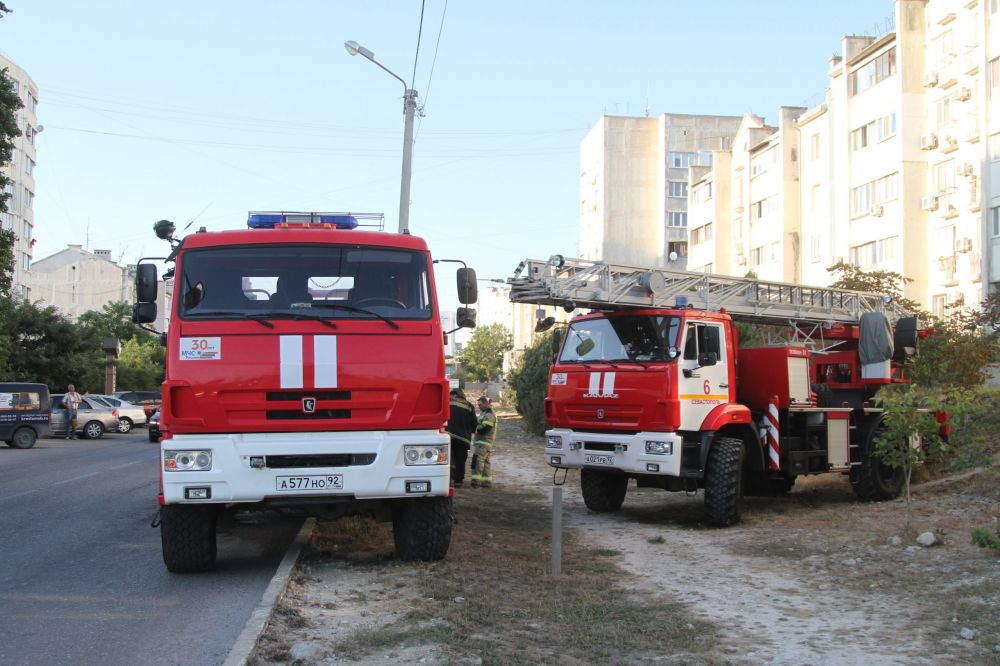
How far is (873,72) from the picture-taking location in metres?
40.3

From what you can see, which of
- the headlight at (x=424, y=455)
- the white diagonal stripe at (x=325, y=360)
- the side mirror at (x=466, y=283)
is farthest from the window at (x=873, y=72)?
the white diagonal stripe at (x=325, y=360)

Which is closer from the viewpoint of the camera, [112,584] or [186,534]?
[112,584]

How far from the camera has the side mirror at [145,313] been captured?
881 centimetres

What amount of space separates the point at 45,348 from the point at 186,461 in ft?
125

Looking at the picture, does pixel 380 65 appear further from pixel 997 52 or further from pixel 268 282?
pixel 997 52

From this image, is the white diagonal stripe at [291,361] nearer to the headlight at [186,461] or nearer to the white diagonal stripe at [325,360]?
the white diagonal stripe at [325,360]

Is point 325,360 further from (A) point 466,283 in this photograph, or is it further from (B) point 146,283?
(B) point 146,283

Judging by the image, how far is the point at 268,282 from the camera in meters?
8.61

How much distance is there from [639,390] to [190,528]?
5759 mm

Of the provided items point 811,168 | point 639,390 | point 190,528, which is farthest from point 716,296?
point 811,168

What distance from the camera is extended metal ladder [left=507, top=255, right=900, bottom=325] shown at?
1241cm

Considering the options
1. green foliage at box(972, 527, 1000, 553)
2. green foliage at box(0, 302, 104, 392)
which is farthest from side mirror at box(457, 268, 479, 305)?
green foliage at box(0, 302, 104, 392)

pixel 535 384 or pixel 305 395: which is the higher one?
pixel 305 395

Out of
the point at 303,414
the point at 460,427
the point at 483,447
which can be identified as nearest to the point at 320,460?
the point at 303,414
